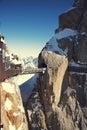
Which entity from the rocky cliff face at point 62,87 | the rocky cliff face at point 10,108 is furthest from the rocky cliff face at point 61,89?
the rocky cliff face at point 10,108

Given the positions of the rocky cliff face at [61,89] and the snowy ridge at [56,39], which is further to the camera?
the snowy ridge at [56,39]

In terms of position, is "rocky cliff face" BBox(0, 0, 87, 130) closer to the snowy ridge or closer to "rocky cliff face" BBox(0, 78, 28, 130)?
the snowy ridge

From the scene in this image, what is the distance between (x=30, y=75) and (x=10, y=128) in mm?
19826

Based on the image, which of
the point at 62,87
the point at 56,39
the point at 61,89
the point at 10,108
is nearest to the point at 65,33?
the point at 56,39

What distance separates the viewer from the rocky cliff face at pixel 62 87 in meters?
75.8

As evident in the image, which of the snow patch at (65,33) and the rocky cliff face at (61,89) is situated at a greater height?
the snow patch at (65,33)

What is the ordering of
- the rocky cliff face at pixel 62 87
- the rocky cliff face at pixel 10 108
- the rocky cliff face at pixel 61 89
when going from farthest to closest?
the rocky cliff face at pixel 62 87, the rocky cliff face at pixel 61 89, the rocky cliff face at pixel 10 108

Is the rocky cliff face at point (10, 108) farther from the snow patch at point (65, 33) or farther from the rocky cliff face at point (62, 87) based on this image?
the snow patch at point (65, 33)

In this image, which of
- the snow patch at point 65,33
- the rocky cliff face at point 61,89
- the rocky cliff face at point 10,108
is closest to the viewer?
the rocky cliff face at point 10,108

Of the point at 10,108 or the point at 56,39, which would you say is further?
the point at 56,39

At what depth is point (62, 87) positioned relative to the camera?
79.8m

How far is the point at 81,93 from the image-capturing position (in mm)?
80188

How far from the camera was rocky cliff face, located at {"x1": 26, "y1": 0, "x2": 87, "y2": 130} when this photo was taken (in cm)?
7575

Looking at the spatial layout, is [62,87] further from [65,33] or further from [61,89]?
[65,33]
